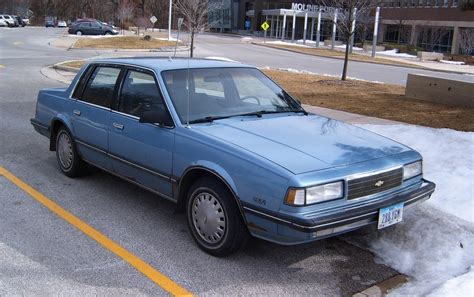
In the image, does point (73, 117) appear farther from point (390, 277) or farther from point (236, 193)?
point (390, 277)

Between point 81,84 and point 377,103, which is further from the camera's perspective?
point 377,103

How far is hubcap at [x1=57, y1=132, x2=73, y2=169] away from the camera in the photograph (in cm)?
619

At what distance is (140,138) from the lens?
4.88 meters

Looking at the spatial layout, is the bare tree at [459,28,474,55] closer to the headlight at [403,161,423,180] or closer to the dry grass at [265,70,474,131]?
the dry grass at [265,70,474,131]

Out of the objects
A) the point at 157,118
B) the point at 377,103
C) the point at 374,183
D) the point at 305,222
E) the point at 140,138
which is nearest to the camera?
the point at 305,222

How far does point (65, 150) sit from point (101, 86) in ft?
3.41

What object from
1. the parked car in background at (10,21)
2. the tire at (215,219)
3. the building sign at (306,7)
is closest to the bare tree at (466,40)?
the building sign at (306,7)

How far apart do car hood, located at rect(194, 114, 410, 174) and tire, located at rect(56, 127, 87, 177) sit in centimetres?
223

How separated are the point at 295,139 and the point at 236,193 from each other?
2.47 feet

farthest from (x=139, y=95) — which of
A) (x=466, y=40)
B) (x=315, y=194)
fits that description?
(x=466, y=40)

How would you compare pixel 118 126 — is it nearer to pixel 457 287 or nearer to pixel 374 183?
pixel 374 183

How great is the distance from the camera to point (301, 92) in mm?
15320

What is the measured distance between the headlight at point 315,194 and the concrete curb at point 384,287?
73cm

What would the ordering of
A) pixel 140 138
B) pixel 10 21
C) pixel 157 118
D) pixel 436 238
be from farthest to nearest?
pixel 10 21 → pixel 140 138 → pixel 157 118 → pixel 436 238
